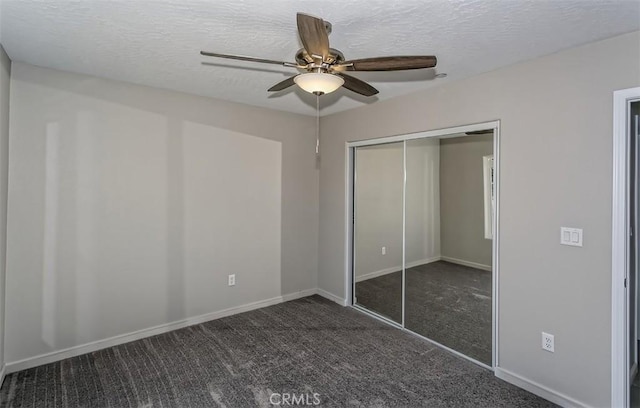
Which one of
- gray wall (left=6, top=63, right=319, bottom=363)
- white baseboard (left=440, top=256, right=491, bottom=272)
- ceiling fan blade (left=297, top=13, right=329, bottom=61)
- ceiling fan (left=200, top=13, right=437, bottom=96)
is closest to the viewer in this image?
ceiling fan blade (left=297, top=13, right=329, bottom=61)

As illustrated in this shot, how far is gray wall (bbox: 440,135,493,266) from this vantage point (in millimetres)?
2805

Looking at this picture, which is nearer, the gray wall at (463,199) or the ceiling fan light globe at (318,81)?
the ceiling fan light globe at (318,81)

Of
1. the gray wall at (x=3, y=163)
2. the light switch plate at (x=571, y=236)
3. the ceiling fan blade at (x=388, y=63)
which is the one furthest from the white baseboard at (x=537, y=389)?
the gray wall at (x=3, y=163)

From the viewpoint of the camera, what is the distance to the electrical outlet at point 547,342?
2305 millimetres

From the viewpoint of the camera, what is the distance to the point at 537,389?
2.36 m

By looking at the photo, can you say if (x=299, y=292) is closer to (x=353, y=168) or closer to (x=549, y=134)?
(x=353, y=168)

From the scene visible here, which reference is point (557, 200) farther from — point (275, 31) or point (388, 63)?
point (275, 31)

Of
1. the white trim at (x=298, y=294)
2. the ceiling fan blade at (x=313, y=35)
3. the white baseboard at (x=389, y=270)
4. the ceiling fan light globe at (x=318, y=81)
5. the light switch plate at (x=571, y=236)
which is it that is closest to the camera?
the ceiling fan blade at (x=313, y=35)

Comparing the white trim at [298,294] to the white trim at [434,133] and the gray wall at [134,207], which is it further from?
the white trim at [434,133]

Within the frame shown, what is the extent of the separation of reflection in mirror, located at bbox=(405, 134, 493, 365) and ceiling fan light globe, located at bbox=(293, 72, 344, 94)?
1.60 m

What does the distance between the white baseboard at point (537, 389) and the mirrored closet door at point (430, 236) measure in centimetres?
18

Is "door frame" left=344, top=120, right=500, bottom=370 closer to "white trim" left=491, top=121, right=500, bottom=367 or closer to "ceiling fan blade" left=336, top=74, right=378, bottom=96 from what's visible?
"white trim" left=491, top=121, right=500, bottom=367

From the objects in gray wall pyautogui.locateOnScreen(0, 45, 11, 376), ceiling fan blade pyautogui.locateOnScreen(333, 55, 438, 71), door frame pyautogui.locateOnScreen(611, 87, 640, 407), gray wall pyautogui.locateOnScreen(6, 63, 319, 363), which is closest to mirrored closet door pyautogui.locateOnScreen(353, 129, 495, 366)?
door frame pyautogui.locateOnScreen(611, 87, 640, 407)

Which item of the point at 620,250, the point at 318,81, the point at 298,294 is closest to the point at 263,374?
the point at 298,294
